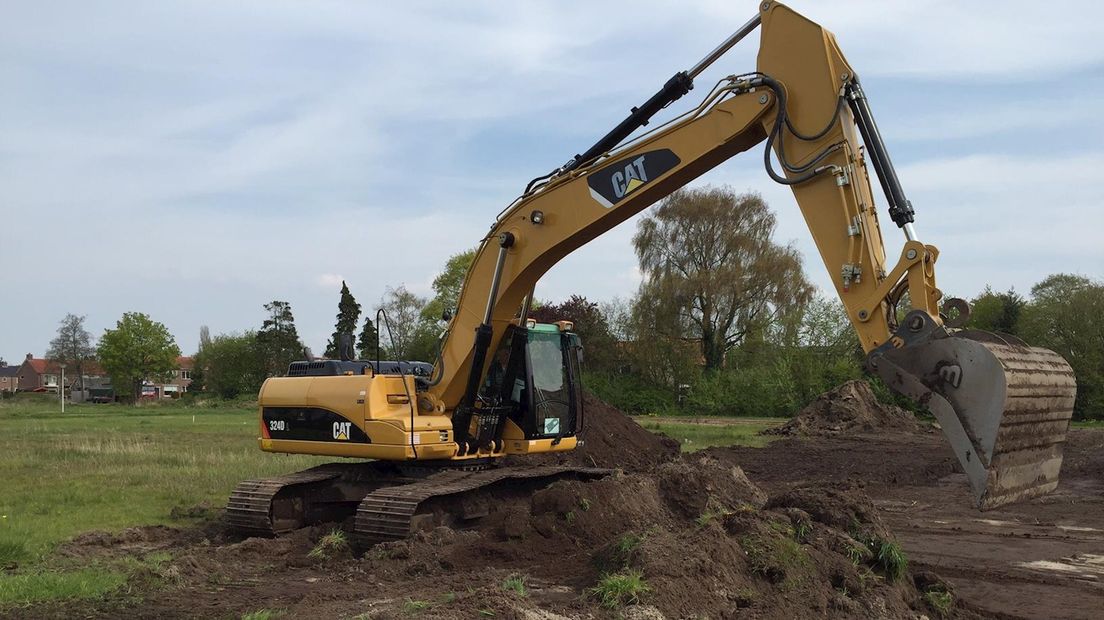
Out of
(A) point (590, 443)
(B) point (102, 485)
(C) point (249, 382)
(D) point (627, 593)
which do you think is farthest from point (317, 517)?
(C) point (249, 382)

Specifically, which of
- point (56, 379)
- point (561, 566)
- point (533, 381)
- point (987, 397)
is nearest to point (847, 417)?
point (533, 381)

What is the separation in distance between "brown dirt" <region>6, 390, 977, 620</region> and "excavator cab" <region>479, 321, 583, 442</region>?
93 cm

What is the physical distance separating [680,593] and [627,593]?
0.37 meters

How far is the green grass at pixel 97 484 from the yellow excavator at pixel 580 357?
2141 millimetres

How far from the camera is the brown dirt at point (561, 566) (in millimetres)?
6336

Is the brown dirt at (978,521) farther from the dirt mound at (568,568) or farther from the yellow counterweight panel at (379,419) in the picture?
the yellow counterweight panel at (379,419)

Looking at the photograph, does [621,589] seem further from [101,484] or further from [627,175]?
[101,484]

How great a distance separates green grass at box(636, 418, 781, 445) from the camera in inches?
980

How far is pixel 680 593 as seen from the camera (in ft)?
20.3

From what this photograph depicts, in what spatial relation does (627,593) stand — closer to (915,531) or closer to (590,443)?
(915,531)

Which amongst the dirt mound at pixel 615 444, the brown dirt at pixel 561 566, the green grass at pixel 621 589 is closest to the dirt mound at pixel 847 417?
the dirt mound at pixel 615 444

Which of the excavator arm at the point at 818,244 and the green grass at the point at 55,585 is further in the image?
the green grass at the point at 55,585

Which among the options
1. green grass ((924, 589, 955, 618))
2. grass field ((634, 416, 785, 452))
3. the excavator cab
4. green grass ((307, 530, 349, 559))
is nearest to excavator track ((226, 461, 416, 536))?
green grass ((307, 530, 349, 559))

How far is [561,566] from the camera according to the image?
7.87 meters
